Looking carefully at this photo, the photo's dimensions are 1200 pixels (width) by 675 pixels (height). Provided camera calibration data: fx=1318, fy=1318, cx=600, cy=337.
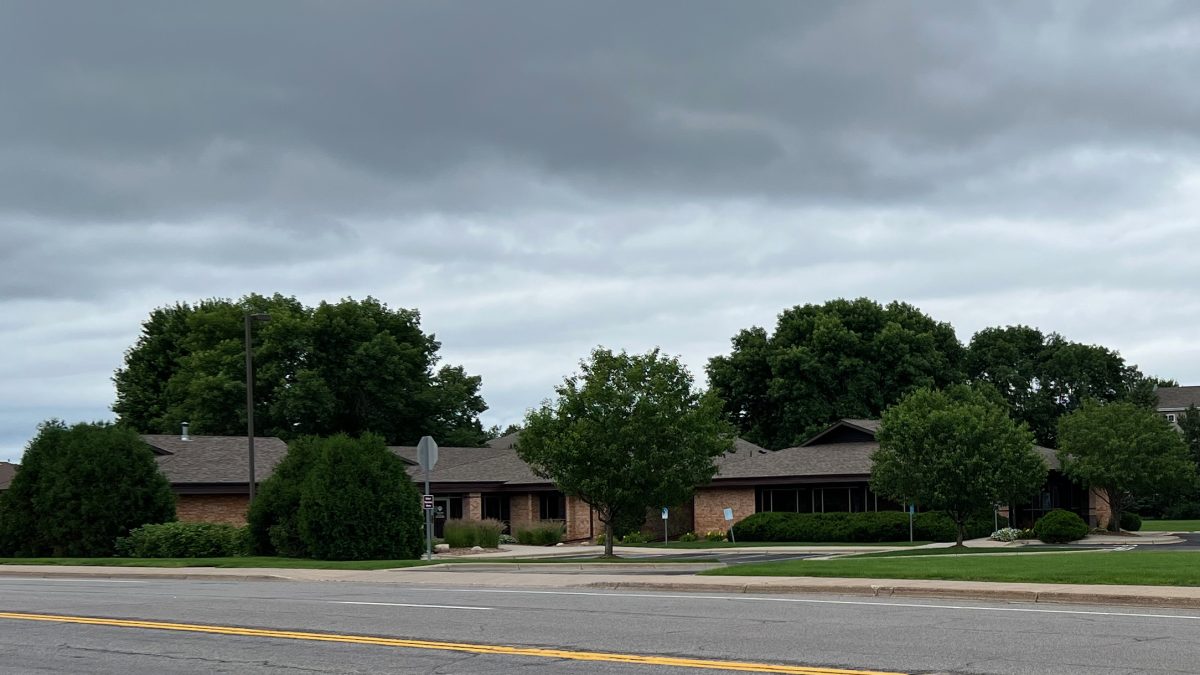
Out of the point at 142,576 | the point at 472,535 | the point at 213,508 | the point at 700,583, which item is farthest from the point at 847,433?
the point at 700,583

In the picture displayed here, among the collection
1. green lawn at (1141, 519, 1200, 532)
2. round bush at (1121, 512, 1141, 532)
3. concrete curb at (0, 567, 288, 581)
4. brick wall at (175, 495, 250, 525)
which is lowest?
green lawn at (1141, 519, 1200, 532)

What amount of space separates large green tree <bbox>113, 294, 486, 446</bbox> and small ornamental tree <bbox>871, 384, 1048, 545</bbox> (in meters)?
35.3

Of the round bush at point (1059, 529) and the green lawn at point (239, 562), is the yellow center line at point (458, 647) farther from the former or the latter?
the round bush at point (1059, 529)

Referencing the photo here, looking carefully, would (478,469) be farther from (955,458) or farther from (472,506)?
(955,458)

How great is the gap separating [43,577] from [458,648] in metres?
20.5

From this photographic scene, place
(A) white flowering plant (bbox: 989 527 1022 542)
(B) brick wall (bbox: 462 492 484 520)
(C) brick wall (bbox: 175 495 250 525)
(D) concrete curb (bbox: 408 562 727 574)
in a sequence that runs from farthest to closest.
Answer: (B) brick wall (bbox: 462 492 484 520) → (C) brick wall (bbox: 175 495 250 525) → (A) white flowering plant (bbox: 989 527 1022 542) → (D) concrete curb (bbox: 408 562 727 574)

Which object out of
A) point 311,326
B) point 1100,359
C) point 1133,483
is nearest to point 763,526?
point 1133,483

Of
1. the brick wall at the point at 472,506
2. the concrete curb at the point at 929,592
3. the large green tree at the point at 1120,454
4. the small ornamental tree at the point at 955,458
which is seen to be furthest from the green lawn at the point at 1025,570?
the brick wall at the point at 472,506

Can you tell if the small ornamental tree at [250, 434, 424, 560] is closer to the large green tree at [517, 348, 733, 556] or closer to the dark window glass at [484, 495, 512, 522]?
the large green tree at [517, 348, 733, 556]

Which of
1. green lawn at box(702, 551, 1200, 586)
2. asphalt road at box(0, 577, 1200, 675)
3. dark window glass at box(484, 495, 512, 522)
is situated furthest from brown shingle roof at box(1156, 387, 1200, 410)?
asphalt road at box(0, 577, 1200, 675)

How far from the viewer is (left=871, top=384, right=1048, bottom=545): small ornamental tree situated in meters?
42.0

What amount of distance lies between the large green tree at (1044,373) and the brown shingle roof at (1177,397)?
44.1 metres

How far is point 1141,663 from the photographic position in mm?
11148

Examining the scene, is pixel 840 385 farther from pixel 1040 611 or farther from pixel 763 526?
pixel 1040 611
